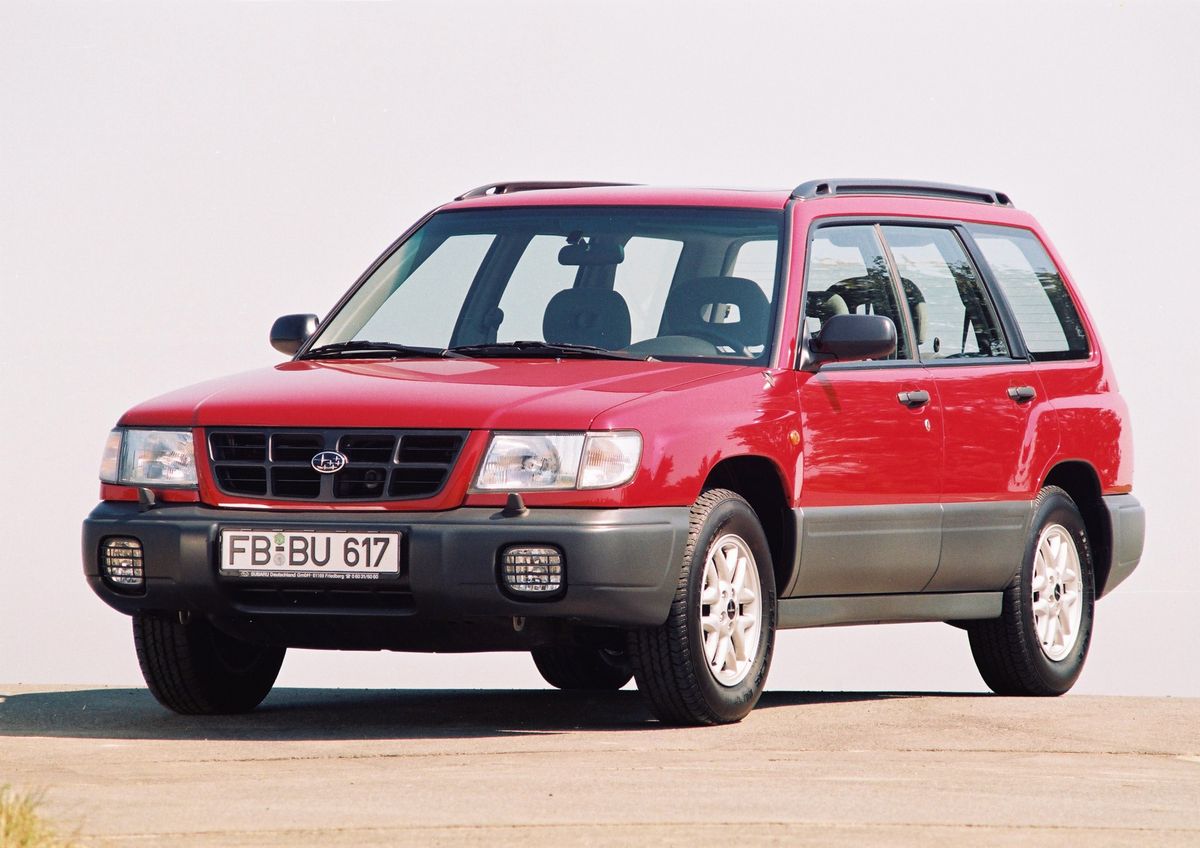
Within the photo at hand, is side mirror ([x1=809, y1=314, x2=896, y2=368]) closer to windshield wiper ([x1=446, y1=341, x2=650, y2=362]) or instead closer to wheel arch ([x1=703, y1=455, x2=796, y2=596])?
wheel arch ([x1=703, y1=455, x2=796, y2=596])

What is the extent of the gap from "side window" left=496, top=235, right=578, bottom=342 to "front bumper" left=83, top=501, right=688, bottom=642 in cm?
140

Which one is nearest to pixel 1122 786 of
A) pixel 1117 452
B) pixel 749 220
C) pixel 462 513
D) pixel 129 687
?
pixel 462 513

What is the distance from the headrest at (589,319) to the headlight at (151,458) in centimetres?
152

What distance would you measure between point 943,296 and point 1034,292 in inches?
38.4

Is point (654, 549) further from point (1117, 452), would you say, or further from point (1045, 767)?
point (1117, 452)

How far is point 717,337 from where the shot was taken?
9000 mm

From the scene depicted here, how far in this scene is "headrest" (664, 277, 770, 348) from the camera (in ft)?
29.6

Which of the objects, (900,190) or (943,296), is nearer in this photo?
(943,296)

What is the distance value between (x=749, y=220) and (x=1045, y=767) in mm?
2845

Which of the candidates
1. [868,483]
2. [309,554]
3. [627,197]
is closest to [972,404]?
[868,483]

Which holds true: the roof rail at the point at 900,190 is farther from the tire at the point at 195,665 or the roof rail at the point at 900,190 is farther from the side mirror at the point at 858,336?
the tire at the point at 195,665

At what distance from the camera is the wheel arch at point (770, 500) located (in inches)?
351

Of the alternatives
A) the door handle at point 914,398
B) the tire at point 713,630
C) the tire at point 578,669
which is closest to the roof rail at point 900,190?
the door handle at point 914,398

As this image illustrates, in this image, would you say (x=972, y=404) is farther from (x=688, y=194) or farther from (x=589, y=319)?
(x=589, y=319)
